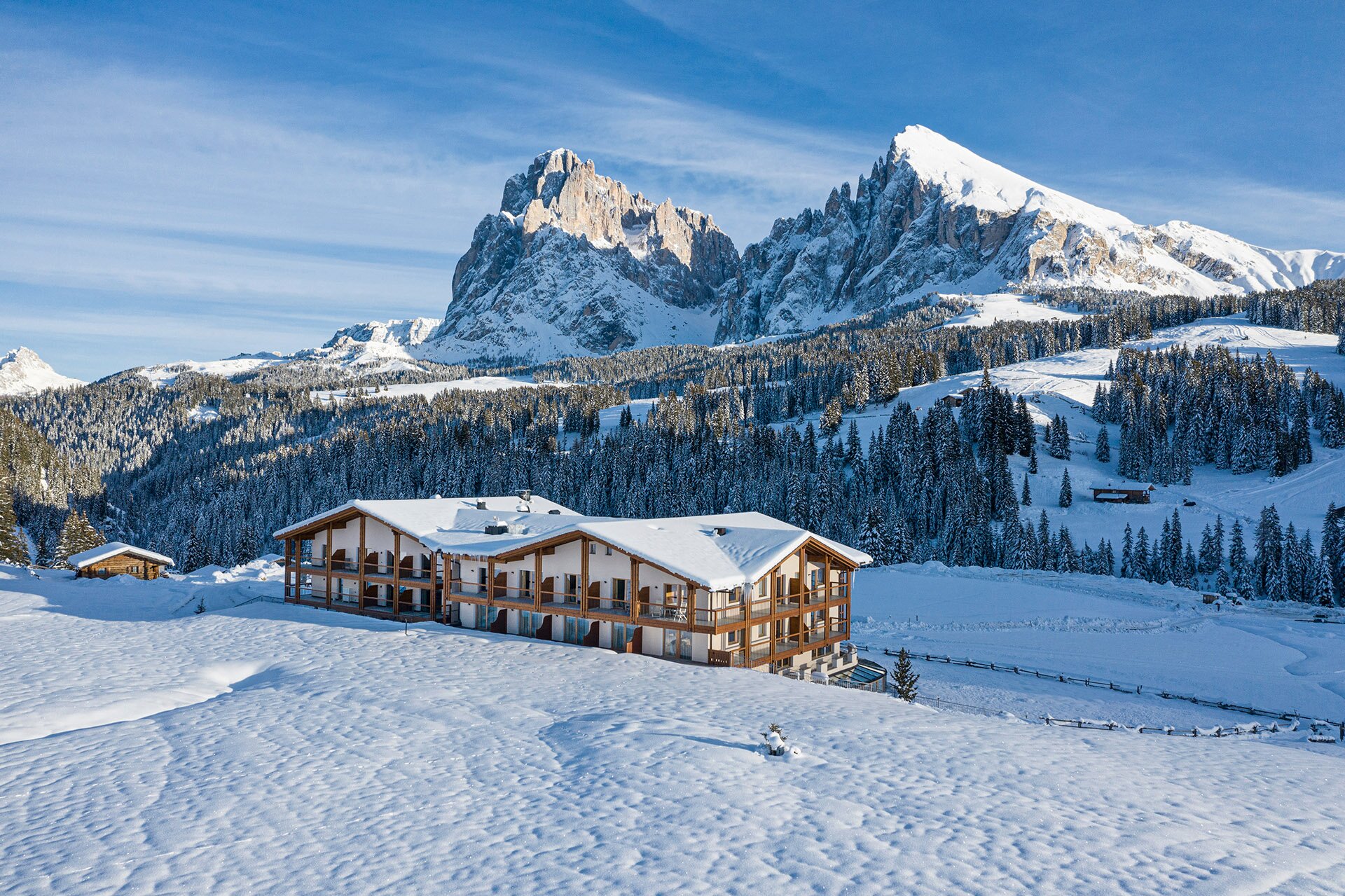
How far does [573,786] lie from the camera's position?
48.9 ft

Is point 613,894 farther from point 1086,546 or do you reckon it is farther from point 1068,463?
point 1068,463

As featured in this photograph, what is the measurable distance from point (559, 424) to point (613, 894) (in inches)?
7242

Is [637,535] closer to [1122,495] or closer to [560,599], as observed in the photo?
[560,599]

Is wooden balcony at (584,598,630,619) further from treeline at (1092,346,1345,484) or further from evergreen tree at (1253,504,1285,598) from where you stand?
treeline at (1092,346,1345,484)

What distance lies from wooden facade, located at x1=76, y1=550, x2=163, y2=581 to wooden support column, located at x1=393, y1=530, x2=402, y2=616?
980 inches

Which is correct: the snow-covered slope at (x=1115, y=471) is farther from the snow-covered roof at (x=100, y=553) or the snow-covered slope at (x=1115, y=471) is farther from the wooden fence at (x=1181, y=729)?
the snow-covered roof at (x=100, y=553)

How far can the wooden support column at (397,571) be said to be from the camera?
38.5 metres

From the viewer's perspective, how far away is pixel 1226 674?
40.1 meters

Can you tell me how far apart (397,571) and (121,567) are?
3179 centimetres

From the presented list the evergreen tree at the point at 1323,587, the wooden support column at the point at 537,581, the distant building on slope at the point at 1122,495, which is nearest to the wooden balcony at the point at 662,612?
the wooden support column at the point at 537,581

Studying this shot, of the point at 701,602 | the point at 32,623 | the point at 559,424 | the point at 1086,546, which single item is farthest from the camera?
the point at 559,424

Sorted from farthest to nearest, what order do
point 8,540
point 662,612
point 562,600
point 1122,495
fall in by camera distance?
point 1122,495
point 8,540
point 562,600
point 662,612

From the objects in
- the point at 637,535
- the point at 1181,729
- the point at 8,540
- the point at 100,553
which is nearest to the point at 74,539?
the point at 8,540

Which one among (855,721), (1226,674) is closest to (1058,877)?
(855,721)
